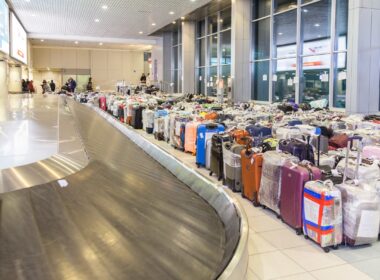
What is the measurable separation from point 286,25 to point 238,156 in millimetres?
9280

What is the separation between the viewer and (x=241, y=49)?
15453 mm

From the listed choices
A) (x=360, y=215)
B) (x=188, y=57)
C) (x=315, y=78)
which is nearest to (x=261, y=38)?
(x=315, y=78)

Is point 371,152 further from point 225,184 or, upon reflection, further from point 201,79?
point 201,79

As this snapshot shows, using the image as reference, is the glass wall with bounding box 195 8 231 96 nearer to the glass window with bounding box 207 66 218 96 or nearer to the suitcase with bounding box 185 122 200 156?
the glass window with bounding box 207 66 218 96

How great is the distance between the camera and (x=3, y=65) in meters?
20.0

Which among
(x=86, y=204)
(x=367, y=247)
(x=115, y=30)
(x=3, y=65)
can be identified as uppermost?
(x=115, y=30)

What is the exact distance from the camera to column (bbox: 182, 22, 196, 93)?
70.0 ft

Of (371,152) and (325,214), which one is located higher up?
(371,152)

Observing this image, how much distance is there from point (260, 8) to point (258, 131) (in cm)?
944

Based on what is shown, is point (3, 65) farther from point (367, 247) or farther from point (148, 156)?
point (367, 247)

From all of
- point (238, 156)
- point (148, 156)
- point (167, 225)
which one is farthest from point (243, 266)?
point (238, 156)

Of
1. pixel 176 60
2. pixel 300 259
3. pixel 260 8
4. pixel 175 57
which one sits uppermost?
pixel 260 8

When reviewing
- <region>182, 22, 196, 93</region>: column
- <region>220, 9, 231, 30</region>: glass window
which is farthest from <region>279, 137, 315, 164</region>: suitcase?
<region>182, 22, 196, 93</region>: column

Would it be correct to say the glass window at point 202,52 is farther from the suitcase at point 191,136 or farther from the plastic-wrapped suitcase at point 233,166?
the plastic-wrapped suitcase at point 233,166
